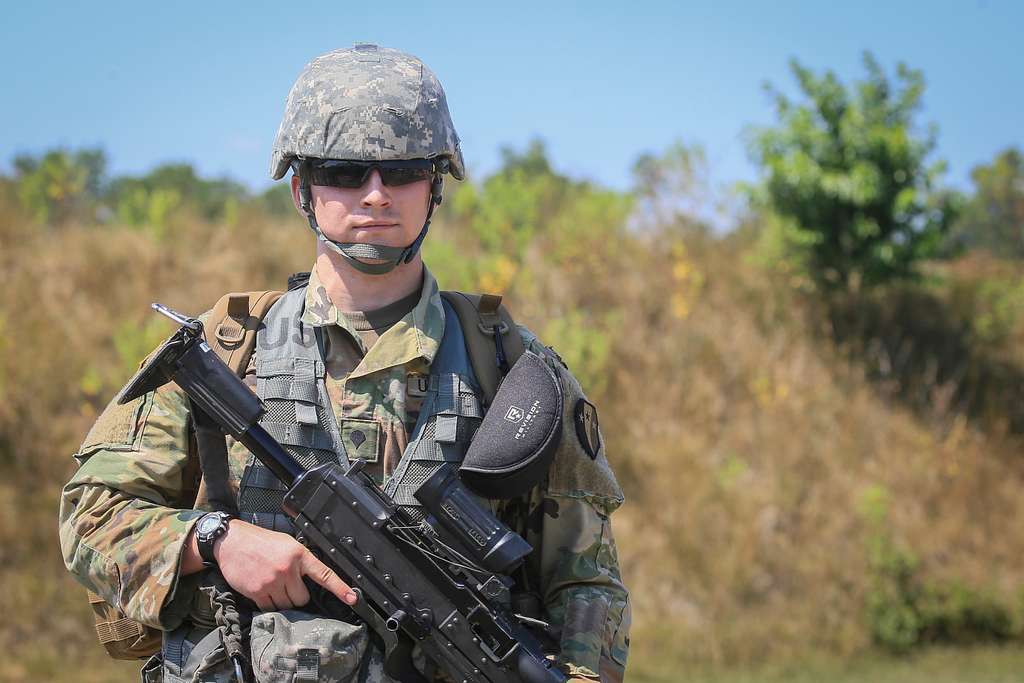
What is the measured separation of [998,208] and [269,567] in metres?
16.3

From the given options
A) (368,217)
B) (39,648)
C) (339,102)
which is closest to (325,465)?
(368,217)

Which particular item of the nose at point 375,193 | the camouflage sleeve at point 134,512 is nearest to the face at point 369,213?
the nose at point 375,193

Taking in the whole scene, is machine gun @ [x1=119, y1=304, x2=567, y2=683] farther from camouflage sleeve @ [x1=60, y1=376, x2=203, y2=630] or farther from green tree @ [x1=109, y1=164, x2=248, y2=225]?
green tree @ [x1=109, y1=164, x2=248, y2=225]

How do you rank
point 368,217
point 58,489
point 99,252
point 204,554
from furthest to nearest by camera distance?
point 99,252 < point 58,489 < point 368,217 < point 204,554

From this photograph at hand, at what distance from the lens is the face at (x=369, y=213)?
7.80ft

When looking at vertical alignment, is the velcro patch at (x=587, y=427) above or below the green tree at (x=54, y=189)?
below

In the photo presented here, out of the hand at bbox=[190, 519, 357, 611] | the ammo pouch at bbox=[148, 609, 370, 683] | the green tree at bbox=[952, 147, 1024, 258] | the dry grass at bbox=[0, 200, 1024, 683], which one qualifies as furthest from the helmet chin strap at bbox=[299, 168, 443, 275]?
the green tree at bbox=[952, 147, 1024, 258]

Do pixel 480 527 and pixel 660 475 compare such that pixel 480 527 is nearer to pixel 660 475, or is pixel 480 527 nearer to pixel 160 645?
pixel 160 645

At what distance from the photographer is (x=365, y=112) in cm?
241

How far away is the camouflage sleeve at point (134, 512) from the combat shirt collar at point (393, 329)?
37cm

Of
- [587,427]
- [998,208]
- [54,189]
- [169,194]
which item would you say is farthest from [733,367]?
[587,427]

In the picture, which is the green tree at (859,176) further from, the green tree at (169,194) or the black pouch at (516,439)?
the black pouch at (516,439)

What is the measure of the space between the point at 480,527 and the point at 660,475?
7.38 m

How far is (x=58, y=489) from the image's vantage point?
832 centimetres
